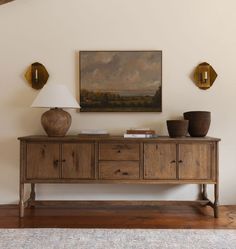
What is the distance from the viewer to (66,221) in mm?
2760

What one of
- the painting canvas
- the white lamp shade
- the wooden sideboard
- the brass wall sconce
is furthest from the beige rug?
the brass wall sconce

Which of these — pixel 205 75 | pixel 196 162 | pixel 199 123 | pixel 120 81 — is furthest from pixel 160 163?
pixel 205 75

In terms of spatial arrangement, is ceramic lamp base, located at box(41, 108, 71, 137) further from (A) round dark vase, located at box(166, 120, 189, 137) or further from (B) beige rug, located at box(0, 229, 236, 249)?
(A) round dark vase, located at box(166, 120, 189, 137)

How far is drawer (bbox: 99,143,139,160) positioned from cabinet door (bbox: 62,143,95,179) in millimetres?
136

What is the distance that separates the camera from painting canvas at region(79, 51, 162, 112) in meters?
3.29

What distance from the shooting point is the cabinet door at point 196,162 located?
9.29 ft

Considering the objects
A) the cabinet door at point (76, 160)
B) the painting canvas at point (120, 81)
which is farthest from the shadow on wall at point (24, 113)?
the cabinet door at point (76, 160)

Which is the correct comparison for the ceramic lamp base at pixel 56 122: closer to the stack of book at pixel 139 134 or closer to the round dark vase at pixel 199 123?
the stack of book at pixel 139 134

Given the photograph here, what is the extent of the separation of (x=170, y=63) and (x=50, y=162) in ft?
5.60

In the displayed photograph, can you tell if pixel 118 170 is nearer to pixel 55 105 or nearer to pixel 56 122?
pixel 56 122

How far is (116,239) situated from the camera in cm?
233

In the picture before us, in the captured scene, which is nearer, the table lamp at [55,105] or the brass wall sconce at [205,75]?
the table lamp at [55,105]

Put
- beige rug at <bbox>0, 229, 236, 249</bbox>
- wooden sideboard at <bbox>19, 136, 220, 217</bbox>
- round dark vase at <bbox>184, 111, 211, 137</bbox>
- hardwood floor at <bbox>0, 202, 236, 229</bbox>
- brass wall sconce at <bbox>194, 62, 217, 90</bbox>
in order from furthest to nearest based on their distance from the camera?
brass wall sconce at <bbox>194, 62, 217, 90</bbox> → round dark vase at <bbox>184, 111, 211, 137</bbox> → wooden sideboard at <bbox>19, 136, 220, 217</bbox> → hardwood floor at <bbox>0, 202, 236, 229</bbox> → beige rug at <bbox>0, 229, 236, 249</bbox>

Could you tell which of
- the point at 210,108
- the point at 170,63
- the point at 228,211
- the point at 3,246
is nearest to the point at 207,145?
the point at 210,108
